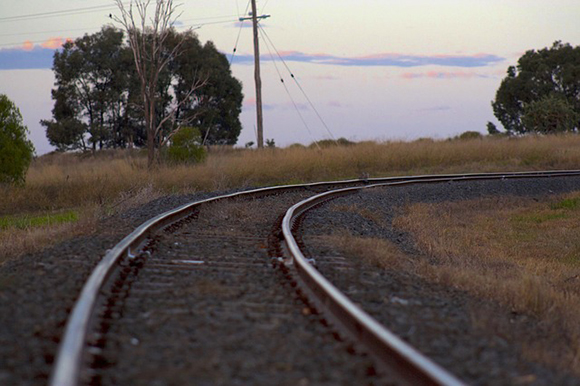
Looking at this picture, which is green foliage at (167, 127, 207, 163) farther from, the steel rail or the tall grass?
the steel rail

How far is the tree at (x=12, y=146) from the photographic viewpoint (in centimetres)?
2102

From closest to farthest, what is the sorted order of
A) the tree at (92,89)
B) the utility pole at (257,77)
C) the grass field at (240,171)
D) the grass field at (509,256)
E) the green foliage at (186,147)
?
1. the grass field at (509,256)
2. the grass field at (240,171)
3. the green foliage at (186,147)
4. the utility pole at (257,77)
5. the tree at (92,89)

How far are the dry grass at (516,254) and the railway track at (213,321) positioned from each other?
1191 millimetres

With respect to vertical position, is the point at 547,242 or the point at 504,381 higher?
the point at 504,381

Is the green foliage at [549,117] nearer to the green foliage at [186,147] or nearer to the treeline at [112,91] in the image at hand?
the treeline at [112,91]

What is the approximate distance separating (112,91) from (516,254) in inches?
1632

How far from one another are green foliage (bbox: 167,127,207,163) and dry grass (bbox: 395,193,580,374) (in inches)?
513

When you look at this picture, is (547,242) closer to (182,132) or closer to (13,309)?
(13,309)

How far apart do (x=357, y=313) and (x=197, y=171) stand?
18.3 metres

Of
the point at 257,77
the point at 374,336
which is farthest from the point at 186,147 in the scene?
the point at 374,336

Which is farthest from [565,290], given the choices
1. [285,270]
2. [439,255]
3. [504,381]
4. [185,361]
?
[185,361]

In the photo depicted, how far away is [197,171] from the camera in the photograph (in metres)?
22.3

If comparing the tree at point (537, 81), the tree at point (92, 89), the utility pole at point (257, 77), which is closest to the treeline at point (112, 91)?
the tree at point (92, 89)

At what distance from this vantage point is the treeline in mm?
47656
